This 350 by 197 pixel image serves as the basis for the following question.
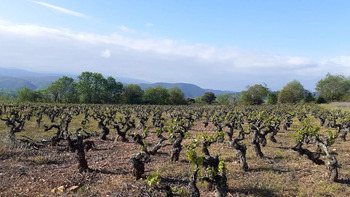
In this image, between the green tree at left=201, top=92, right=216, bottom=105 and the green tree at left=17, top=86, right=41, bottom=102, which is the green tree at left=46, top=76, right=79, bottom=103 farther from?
the green tree at left=201, top=92, right=216, bottom=105

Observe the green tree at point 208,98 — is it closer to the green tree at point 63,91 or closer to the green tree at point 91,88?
the green tree at point 91,88

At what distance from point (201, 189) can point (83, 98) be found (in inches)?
3809

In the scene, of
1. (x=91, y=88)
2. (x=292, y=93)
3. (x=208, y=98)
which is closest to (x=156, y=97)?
(x=208, y=98)

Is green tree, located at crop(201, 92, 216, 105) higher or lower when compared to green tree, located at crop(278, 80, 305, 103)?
lower

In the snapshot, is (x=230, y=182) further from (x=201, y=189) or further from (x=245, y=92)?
(x=245, y=92)

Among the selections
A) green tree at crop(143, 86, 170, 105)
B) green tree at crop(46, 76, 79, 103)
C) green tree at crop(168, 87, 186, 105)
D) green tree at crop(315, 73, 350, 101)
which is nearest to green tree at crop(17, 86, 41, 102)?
green tree at crop(46, 76, 79, 103)

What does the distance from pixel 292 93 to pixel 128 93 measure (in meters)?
78.3

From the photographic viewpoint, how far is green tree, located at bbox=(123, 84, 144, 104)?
106438 mm

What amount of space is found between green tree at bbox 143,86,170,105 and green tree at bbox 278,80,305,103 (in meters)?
54.2

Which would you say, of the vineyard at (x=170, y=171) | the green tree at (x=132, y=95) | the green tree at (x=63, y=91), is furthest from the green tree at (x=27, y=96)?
the vineyard at (x=170, y=171)

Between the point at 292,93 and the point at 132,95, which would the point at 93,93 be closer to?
the point at 132,95

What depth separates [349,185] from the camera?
10734mm

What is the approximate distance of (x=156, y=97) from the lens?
109625 mm

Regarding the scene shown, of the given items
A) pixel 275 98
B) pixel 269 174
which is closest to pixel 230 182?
pixel 269 174
